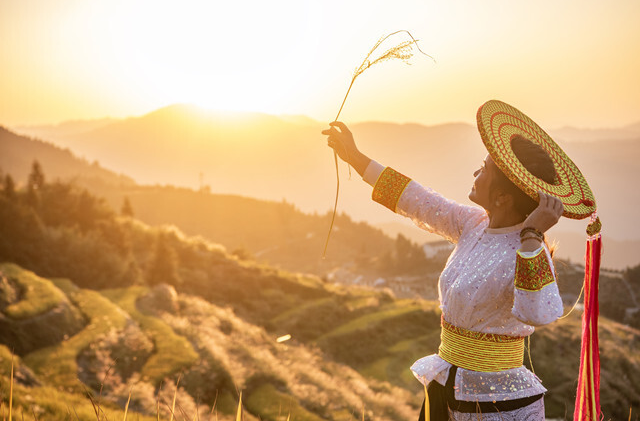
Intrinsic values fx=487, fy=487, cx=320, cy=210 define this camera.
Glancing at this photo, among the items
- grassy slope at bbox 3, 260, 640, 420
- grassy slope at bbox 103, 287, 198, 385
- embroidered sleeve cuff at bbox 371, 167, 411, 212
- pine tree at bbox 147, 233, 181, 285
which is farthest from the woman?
pine tree at bbox 147, 233, 181, 285

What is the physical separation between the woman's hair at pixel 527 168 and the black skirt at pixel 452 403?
101cm

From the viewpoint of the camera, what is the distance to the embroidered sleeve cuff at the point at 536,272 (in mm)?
2264

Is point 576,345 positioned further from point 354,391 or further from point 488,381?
point 488,381

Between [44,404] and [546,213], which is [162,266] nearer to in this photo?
[44,404]

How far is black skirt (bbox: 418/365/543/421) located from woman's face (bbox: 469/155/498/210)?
3.22 ft

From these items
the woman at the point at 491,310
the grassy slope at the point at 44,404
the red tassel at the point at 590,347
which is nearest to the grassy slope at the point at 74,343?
the grassy slope at the point at 44,404

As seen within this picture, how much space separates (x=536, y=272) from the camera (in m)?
2.27

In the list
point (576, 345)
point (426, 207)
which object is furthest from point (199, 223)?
point (426, 207)

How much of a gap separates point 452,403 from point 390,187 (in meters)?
1.41

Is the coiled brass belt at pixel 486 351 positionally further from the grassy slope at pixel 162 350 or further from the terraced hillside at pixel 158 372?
the grassy slope at pixel 162 350

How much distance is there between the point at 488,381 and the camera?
2680 mm

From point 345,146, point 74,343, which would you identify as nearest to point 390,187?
point 345,146

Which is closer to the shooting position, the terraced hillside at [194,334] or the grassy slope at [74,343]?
the grassy slope at [74,343]

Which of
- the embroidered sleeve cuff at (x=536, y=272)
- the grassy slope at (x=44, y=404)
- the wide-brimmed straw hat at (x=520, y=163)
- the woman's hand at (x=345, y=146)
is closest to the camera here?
the embroidered sleeve cuff at (x=536, y=272)
